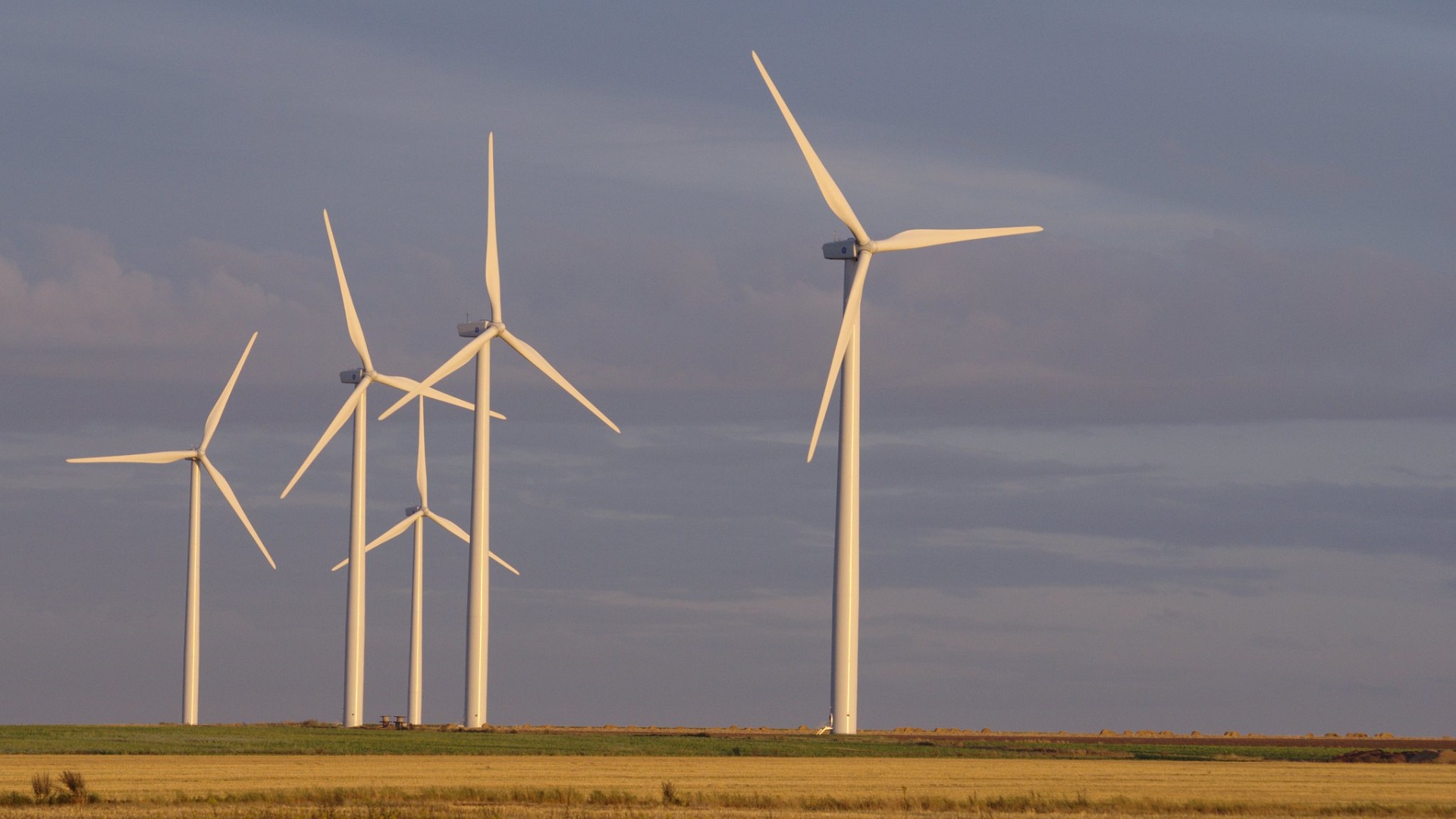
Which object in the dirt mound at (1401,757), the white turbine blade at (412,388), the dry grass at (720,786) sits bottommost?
the dirt mound at (1401,757)

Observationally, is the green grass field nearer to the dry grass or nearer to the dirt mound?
the dirt mound

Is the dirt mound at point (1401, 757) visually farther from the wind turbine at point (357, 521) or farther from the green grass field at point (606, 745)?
the wind turbine at point (357, 521)

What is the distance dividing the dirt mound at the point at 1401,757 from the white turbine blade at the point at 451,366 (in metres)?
42.9

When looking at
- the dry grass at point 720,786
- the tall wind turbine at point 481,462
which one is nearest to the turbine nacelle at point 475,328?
the tall wind turbine at point 481,462

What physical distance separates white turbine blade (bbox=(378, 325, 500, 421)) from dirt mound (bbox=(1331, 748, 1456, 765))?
42.9 meters

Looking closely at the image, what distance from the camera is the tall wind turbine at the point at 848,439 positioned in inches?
3307

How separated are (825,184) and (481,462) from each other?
22940 millimetres

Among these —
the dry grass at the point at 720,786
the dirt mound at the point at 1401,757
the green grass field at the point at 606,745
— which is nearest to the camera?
the dry grass at the point at 720,786

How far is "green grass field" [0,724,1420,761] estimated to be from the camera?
78.4 metres

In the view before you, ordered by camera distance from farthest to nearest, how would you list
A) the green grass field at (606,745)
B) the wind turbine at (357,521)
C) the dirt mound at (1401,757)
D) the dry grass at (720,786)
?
the wind turbine at (357,521) < the green grass field at (606,745) < the dirt mound at (1401,757) < the dry grass at (720,786)

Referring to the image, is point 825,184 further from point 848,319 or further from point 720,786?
point 720,786

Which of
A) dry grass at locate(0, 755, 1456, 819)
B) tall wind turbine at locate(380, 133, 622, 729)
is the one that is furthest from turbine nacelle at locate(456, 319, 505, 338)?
dry grass at locate(0, 755, 1456, 819)

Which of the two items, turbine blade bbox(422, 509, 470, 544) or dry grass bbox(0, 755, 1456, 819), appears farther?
turbine blade bbox(422, 509, 470, 544)

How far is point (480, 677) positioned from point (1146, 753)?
33.3m
